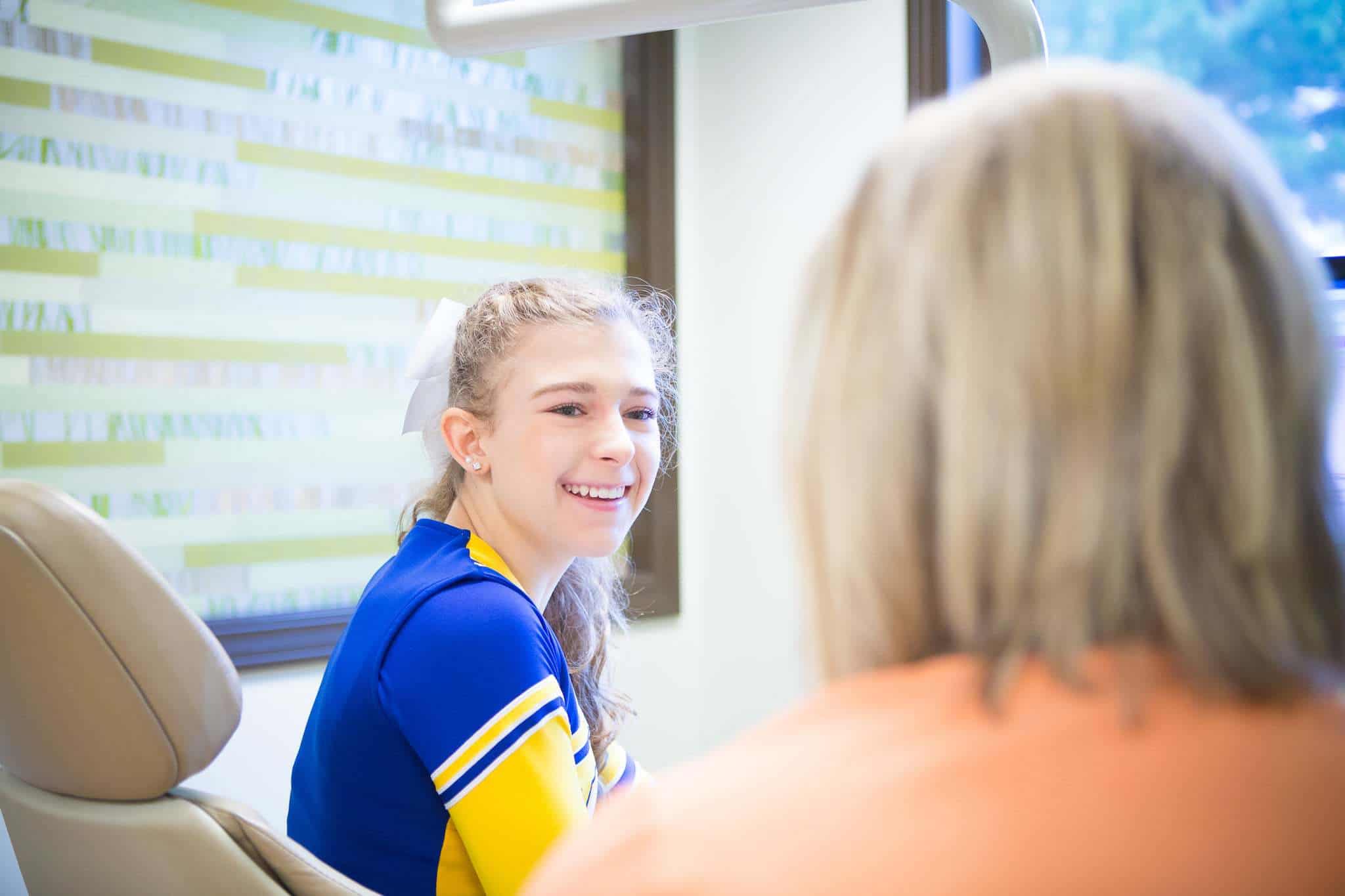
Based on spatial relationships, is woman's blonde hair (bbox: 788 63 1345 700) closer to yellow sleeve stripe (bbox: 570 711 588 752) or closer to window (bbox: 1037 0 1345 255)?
yellow sleeve stripe (bbox: 570 711 588 752)

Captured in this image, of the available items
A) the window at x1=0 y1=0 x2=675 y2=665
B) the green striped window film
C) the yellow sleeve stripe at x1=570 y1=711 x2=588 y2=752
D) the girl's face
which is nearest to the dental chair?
the yellow sleeve stripe at x1=570 y1=711 x2=588 y2=752

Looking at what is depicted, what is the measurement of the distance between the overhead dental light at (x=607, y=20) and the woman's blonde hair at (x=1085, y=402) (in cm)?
35

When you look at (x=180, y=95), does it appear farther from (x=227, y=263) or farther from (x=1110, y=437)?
(x=1110, y=437)

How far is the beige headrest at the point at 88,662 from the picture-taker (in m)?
0.82

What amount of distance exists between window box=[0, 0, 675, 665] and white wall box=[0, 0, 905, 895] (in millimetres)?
476

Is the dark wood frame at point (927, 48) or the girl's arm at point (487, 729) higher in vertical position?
the dark wood frame at point (927, 48)

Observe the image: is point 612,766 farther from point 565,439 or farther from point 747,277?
point 747,277

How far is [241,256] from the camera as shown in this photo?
2.05 meters

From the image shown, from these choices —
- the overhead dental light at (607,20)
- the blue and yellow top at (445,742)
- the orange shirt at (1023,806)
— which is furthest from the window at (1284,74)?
the orange shirt at (1023,806)

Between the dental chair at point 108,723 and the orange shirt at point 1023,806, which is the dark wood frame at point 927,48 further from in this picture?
the orange shirt at point 1023,806

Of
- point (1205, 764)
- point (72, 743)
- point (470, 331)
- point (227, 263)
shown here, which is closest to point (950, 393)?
point (1205, 764)

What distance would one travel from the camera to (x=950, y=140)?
46cm

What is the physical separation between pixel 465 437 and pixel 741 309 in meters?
1.51

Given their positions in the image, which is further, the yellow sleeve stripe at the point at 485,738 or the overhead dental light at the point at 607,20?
the yellow sleeve stripe at the point at 485,738
